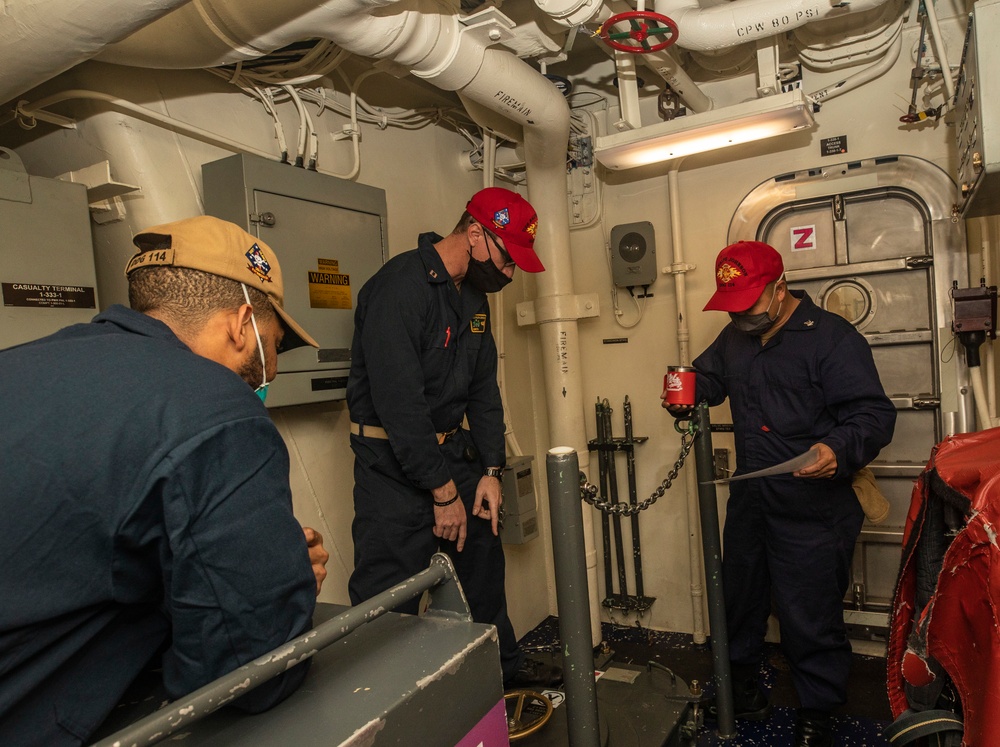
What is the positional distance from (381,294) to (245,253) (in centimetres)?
106

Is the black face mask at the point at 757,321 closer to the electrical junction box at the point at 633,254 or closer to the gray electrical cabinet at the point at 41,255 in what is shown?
the electrical junction box at the point at 633,254

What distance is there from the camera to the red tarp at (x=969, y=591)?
3.90ft

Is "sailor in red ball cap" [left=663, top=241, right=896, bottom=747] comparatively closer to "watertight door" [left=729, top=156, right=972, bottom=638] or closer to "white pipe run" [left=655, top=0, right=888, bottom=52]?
"watertight door" [left=729, top=156, right=972, bottom=638]

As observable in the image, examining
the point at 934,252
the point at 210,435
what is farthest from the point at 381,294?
the point at 934,252

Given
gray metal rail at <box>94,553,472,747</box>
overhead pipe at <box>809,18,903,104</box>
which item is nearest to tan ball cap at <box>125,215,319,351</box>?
gray metal rail at <box>94,553,472,747</box>

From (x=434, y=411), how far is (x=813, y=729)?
1908 mm

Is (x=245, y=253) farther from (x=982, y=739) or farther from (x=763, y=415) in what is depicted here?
(x=763, y=415)

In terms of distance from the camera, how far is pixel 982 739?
1.17m

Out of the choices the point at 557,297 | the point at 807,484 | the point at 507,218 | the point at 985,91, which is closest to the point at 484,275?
the point at 507,218

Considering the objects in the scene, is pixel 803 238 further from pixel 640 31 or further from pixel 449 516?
pixel 449 516

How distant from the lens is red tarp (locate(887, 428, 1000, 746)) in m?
1.19

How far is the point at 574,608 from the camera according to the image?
1549 millimetres

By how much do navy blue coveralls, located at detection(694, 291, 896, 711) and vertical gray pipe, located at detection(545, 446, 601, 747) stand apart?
4.57 feet

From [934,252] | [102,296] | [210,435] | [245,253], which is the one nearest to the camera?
[210,435]
